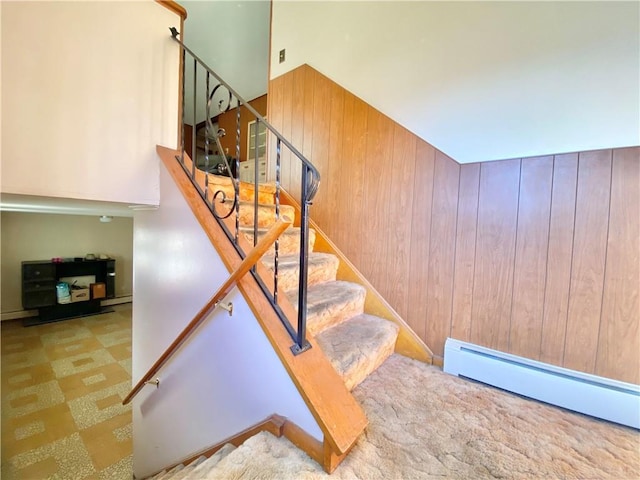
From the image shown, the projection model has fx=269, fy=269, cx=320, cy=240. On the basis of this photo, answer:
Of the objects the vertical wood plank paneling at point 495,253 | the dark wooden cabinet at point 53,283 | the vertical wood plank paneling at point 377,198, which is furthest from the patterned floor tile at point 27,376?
the vertical wood plank paneling at point 495,253

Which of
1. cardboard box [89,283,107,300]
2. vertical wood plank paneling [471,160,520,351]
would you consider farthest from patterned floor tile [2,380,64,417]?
vertical wood plank paneling [471,160,520,351]

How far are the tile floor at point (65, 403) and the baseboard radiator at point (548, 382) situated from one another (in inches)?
110

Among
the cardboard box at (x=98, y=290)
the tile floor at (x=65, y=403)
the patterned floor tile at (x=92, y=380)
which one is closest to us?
the tile floor at (x=65, y=403)

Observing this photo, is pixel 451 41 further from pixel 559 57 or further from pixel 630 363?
pixel 630 363

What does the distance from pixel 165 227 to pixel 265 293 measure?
0.94 m

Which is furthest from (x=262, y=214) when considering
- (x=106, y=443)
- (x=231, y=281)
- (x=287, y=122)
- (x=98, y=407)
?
(x=98, y=407)

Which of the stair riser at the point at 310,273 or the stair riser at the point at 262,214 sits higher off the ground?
the stair riser at the point at 262,214

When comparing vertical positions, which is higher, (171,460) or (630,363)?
(630,363)

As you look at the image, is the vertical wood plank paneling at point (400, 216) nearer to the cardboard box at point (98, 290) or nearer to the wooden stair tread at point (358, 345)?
the wooden stair tread at point (358, 345)

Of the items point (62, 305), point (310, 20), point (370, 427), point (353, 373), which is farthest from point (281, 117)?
point (62, 305)

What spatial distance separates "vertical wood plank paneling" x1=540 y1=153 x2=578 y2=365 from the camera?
133cm

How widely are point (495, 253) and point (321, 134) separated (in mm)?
1595

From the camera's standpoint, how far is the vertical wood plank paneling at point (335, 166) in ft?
7.13

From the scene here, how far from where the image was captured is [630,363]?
122 cm
